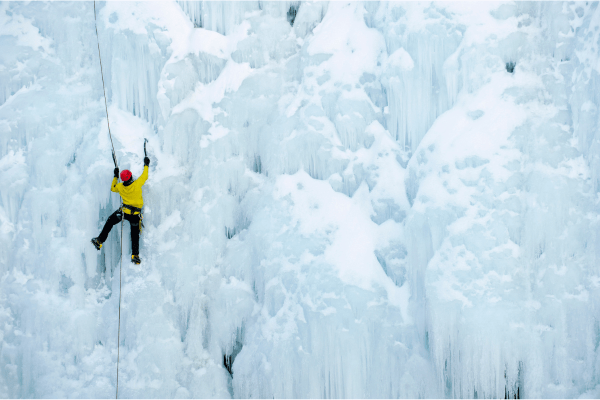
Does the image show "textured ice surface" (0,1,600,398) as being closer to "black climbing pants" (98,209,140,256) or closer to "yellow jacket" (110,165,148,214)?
"black climbing pants" (98,209,140,256)

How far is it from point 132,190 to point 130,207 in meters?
0.18

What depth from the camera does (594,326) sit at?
379cm

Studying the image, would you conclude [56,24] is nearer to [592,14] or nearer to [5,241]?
[5,241]

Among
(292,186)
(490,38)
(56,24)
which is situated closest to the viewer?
(490,38)

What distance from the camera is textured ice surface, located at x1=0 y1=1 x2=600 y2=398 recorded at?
3.92 metres

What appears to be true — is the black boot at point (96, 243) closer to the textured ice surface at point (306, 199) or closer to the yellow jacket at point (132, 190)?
the textured ice surface at point (306, 199)

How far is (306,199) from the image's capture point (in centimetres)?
446

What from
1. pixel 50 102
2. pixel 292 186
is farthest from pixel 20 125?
pixel 292 186

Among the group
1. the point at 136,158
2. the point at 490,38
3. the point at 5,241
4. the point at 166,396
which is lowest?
the point at 166,396

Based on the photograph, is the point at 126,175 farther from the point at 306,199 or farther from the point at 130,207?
the point at 306,199

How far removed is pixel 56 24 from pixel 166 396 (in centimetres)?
417

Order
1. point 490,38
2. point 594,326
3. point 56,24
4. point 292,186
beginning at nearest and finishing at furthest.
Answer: point 594,326, point 490,38, point 292,186, point 56,24

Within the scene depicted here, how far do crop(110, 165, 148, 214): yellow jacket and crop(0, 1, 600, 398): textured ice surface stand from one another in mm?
302

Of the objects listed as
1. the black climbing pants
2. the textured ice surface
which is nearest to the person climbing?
the black climbing pants
